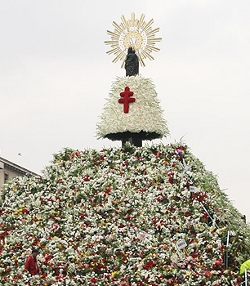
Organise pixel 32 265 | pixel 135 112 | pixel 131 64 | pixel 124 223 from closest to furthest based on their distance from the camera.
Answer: pixel 32 265 < pixel 124 223 < pixel 135 112 < pixel 131 64

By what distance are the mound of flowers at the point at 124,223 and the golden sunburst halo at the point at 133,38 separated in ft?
10.4

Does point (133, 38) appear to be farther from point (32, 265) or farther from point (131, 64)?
point (32, 265)

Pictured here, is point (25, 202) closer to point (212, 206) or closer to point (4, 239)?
point (4, 239)

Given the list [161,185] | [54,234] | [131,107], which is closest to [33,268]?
[54,234]

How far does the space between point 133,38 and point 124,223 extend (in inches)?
286

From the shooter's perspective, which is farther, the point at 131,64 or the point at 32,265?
the point at 131,64

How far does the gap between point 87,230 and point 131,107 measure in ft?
19.0

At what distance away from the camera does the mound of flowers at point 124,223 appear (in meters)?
14.5

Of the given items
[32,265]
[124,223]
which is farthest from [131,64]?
[32,265]

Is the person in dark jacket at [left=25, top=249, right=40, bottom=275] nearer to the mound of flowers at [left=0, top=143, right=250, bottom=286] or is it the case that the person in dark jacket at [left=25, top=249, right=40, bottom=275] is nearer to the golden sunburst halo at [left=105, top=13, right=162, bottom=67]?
the mound of flowers at [left=0, top=143, right=250, bottom=286]

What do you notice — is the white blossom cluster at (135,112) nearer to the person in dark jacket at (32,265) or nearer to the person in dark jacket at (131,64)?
the person in dark jacket at (131,64)

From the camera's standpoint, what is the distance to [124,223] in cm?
1606

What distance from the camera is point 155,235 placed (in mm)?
15648

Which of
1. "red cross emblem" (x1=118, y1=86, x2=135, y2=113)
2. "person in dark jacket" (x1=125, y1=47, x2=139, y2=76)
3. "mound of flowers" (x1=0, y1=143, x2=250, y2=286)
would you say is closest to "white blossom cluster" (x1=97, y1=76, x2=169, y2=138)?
"red cross emblem" (x1=118, y1=86, x2=135, y2=113)
